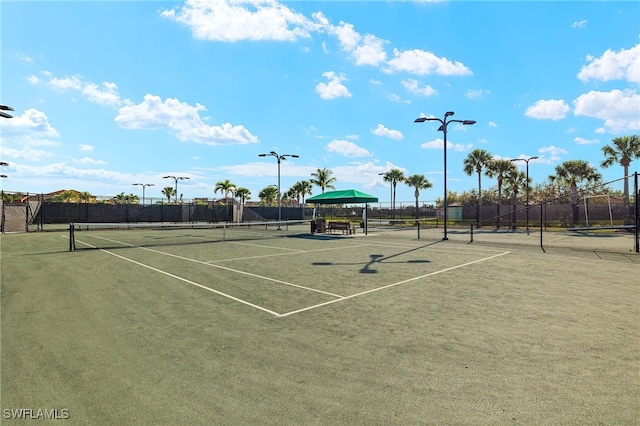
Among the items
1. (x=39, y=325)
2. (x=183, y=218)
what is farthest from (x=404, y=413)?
(x=183, y=218)

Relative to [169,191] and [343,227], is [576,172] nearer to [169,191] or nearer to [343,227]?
[343,227]

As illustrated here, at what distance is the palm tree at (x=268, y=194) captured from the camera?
100200mm

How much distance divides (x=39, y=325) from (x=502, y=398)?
657cm

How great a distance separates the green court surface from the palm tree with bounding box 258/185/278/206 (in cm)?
9126

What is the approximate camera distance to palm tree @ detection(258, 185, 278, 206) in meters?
100

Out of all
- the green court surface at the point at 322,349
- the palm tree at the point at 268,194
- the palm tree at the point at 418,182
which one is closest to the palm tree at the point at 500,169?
the palm tree at the point at 418,182

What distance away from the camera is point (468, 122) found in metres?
20.1

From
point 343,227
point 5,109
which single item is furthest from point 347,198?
point 5,109

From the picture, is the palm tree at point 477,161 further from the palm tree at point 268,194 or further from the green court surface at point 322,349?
the palm tree at point 268,194

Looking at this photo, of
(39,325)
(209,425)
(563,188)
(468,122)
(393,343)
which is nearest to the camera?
(209,425)

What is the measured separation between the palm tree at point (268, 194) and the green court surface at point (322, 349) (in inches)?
3593

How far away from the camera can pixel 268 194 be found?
102 meters

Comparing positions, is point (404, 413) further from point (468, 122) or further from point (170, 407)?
point (468, 122)

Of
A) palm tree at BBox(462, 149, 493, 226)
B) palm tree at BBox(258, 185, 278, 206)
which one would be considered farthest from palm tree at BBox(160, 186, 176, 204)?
palm tree at BBox(462, 149, 493, 226)
